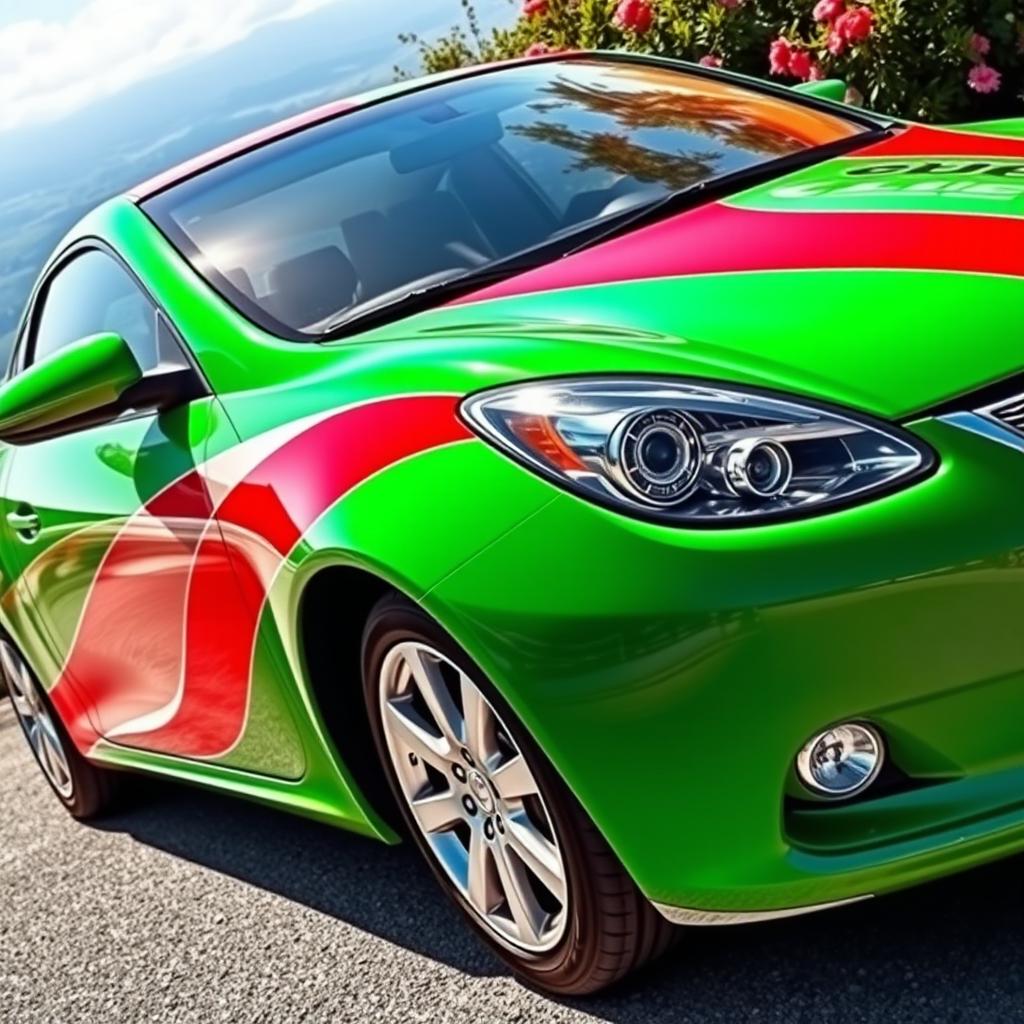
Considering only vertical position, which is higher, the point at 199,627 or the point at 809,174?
the point at 809,174

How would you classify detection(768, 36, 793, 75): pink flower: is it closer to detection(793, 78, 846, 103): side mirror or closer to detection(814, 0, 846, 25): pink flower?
detection(814, 0, 846, 25): pink flower

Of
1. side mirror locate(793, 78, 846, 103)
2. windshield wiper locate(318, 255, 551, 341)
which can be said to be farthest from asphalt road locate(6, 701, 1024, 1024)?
side mirror locate(793, 78, 846, 103)

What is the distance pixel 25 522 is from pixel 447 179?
4.09ft

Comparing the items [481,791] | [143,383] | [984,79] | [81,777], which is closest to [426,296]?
[143,383]

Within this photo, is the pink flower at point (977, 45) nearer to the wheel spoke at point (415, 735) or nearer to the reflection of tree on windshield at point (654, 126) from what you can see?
the reflection of tree on windshield at point (654, 126)

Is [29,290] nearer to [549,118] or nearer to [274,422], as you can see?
[549,118]

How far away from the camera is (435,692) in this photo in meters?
2.51

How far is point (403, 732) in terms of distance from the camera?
265 cm

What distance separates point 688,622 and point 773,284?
23.0 inches

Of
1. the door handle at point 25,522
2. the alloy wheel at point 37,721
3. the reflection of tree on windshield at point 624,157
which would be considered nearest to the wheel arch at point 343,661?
the reflection of tree on windshield at point 624,157

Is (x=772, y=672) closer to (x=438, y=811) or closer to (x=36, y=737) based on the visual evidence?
(x=438, y=811)

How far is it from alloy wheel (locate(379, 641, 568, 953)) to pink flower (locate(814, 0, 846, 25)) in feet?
13.4

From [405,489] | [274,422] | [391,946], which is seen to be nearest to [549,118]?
[274,422]

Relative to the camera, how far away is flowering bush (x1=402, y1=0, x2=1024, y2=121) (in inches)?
235
